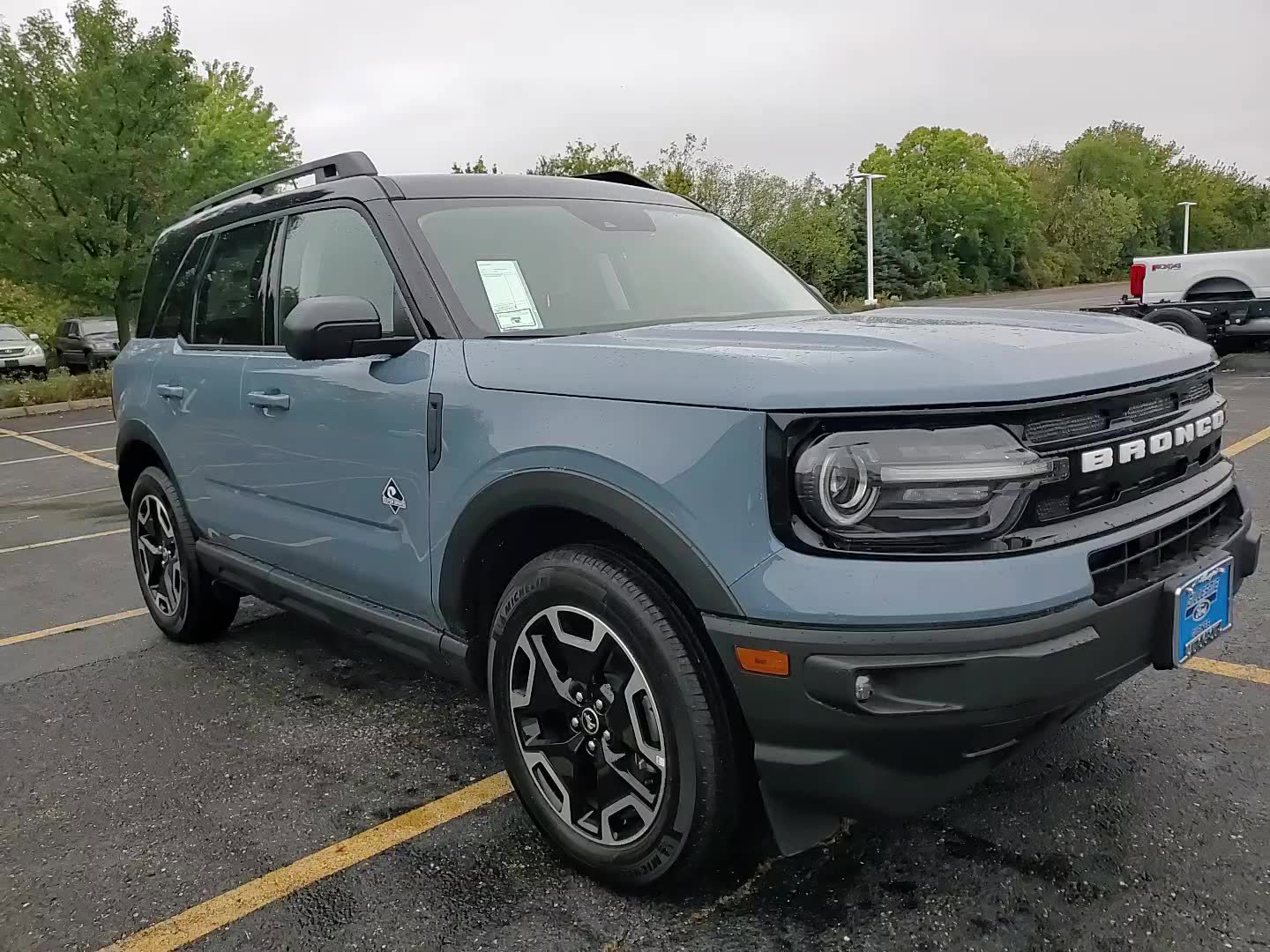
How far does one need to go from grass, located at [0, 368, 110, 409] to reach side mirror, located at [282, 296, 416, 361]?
17882mm

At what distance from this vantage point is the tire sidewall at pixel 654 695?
2.19 meters

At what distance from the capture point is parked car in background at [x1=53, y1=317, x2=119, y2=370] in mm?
24641

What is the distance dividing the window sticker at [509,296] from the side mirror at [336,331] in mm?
263

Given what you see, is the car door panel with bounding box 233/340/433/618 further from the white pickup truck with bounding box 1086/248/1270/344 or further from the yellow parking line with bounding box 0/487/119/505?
the white pickup truck with bounding box 1086/248/1270/344

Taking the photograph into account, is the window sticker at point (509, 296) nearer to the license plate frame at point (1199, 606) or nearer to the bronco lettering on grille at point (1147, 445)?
the bronco lettering on grille at point (1147, 445)

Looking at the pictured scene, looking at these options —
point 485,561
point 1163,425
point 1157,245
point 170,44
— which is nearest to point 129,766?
point 485,561

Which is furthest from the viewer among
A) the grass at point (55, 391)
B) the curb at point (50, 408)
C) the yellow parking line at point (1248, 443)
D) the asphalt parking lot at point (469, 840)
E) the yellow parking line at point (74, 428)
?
the grass at point (55, 391)

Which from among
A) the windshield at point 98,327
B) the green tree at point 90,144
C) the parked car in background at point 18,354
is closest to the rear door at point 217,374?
the green tree at point 90,144

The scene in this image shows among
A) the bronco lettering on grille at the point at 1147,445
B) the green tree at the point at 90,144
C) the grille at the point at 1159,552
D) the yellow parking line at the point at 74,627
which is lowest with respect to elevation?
the yellow parking line at the point at 74,627

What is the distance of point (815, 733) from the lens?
2002 mm

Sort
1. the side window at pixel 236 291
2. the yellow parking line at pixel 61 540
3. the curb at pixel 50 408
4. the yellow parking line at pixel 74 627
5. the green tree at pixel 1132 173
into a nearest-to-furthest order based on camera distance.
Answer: the side window at pixel 236 291 → the yellow parking line at pixel 74 627 → the yellow parking line at pixel 61 540 → the curb at pixel 50 408 → the green tree at pixel 1132 173

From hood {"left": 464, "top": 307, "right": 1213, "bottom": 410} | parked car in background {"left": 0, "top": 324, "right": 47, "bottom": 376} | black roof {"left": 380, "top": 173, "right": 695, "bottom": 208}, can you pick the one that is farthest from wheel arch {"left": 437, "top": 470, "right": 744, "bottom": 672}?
parked car in background {"left": 0, "top": 324, "right": 47, "bottom": 376}

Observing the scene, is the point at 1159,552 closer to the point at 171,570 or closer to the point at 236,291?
the point at 236,291

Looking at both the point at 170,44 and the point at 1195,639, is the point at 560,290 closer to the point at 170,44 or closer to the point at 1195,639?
the point at 1195,639
